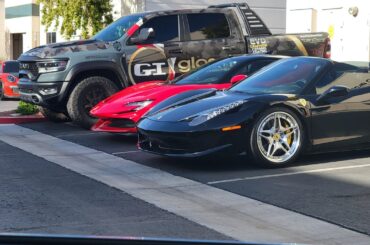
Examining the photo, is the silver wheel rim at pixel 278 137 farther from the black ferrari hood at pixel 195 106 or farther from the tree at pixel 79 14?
the tree at pixel 79 14

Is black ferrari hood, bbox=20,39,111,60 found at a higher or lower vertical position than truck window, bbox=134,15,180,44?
lower

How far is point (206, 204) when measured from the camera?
6273 millimetres

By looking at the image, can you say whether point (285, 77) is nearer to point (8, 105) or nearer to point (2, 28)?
point (8, 105)

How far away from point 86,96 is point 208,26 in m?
2.77

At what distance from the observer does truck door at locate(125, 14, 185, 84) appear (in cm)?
1211

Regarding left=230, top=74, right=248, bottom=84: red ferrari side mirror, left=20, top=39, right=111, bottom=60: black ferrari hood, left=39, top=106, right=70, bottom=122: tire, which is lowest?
left=39, top=106, right=70, bottom=122: tire

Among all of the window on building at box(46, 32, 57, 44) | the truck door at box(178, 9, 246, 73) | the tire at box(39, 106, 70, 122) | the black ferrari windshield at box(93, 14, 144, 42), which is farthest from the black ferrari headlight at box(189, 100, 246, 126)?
the window on building at box(46, 32, 57, 44)

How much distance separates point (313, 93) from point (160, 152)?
2.02 meters

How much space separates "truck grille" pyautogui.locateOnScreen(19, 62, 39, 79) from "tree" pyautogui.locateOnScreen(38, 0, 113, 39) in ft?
31.7

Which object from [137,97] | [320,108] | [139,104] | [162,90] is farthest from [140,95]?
[320,108]

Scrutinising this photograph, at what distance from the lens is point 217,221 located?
5664 millimetres

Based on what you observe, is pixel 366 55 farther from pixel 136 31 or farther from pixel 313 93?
pixel 313 93

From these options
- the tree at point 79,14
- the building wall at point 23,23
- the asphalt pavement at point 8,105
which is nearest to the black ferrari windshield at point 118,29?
the asphalt pavement at point 8,105

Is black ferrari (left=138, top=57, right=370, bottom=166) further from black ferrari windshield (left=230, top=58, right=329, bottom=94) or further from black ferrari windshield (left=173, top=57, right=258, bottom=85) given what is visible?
black ferrari windshield (left=173, top=57, right=258, bottom=85)
